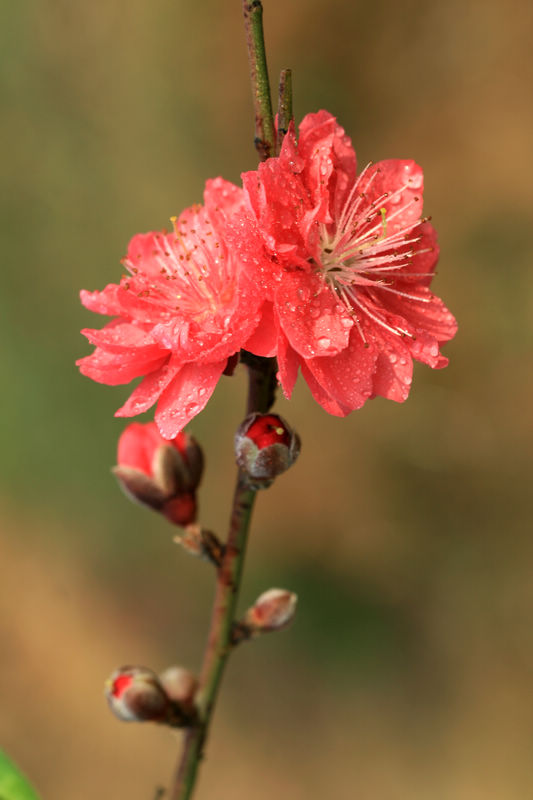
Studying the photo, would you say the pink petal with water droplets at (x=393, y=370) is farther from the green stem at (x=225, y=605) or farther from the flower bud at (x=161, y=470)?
the flower bud at (x=161, y=470)

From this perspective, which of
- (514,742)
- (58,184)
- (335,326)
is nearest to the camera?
(335,326)

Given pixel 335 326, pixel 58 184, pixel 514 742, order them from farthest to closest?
pixel 58 184 → pixel 514 742 → pixel 335 326

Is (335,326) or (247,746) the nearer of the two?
(335,326)

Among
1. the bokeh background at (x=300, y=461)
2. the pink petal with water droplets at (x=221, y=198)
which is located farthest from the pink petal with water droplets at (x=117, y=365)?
the bokeh background at (x=300, y=461)

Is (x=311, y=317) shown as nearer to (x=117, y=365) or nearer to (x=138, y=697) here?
(x=117, y=365)

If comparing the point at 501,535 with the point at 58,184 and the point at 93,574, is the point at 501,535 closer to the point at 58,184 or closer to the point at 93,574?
the point at 93,574

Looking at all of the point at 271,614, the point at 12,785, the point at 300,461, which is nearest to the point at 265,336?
the point at 271,614

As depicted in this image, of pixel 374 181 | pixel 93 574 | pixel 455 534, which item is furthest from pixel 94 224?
pixel 374 181
